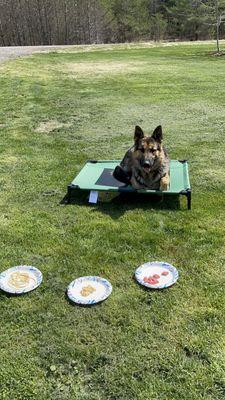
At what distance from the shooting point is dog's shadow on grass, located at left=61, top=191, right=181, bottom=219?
558 centimetres

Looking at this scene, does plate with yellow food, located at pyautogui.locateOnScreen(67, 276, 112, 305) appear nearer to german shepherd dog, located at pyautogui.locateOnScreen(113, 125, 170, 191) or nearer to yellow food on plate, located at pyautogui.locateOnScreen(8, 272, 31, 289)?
yellow food on plate, located at pyautogui.locateOnScreen(8, 272, 31, 289)

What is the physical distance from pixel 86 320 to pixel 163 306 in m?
0.70

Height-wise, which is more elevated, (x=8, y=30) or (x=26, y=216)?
(x=8, y=30)

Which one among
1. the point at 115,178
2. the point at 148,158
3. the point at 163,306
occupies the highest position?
the point at 148,158

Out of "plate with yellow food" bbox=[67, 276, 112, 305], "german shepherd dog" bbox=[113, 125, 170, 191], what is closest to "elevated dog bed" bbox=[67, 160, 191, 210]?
"german shepherd dog" bbox=[113, 125, 170, 191]

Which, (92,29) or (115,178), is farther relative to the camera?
(92,29)

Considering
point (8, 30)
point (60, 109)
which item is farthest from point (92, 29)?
point (60, 109)

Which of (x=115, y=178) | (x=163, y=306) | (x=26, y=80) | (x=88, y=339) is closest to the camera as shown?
(x=88, y=339)

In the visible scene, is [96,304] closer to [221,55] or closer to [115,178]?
[115,178]

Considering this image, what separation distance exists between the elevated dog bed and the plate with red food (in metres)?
1.36

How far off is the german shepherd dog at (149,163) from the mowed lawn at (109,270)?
1.09 ft

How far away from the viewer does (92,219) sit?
212 inches

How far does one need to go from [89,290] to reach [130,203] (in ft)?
6.55

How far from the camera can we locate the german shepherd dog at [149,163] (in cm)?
532
